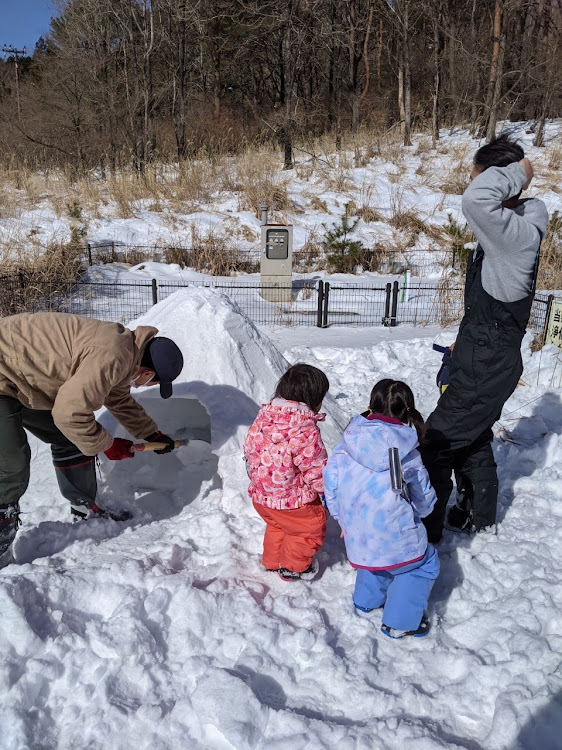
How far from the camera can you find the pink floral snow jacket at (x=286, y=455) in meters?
2.37

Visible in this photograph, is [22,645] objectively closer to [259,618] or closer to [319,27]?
[259,618]

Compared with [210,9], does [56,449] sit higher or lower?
lower

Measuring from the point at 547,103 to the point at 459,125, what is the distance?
3.47 metres

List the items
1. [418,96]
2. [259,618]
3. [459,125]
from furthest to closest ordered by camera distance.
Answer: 1. [418,96]
2. [459,125]
3. [259,618]

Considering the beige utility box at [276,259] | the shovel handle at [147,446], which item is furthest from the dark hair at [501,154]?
the beige utility box at [276,259]

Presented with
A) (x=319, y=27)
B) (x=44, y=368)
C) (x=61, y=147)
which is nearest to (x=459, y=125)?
(x=319, y=27)

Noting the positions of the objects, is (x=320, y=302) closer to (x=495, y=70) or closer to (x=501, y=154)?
(x=501, y=154)

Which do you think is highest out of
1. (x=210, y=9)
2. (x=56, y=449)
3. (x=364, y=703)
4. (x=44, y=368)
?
(x=210, y=9)

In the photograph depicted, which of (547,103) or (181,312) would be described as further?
(547,103)

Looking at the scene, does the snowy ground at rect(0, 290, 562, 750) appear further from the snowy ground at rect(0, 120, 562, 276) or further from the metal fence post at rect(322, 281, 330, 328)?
the snowy ground at rect(0, 120, 562, 276)

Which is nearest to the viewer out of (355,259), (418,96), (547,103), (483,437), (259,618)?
(259,618)

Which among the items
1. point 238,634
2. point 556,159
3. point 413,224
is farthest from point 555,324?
point 556,159

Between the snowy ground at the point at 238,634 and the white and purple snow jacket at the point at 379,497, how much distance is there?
0.31 meters

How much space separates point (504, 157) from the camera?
217cm
